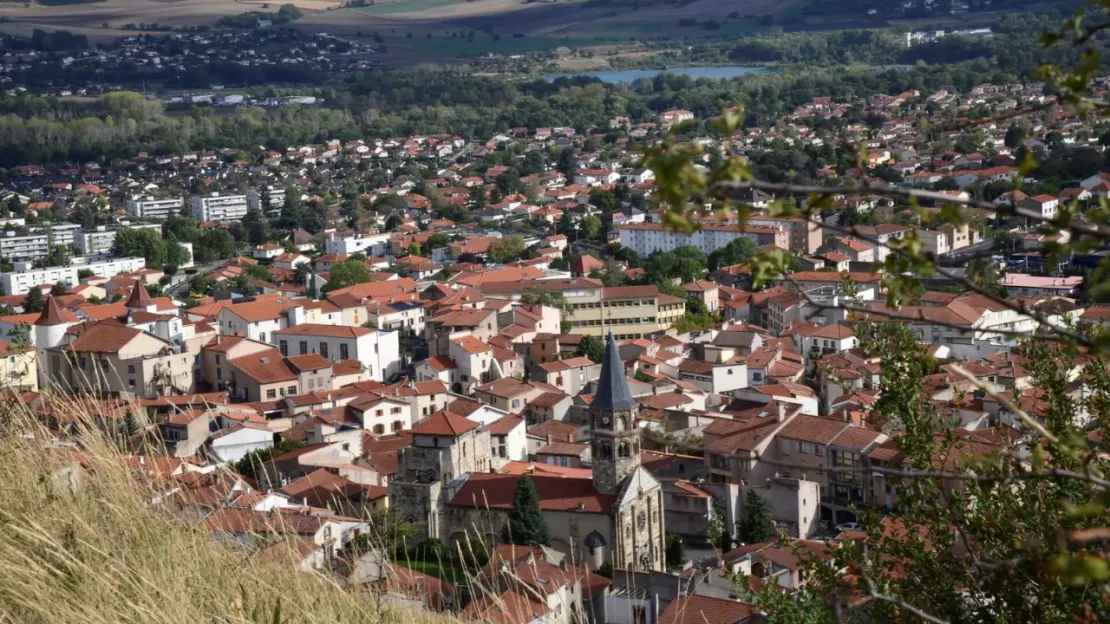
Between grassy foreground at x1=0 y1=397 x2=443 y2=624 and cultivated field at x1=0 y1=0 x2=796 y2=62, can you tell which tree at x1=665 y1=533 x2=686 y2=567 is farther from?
cultivated field at x1=0 y1=0 x2=796 y2=62

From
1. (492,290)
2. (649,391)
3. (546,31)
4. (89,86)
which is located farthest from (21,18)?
(649,391)

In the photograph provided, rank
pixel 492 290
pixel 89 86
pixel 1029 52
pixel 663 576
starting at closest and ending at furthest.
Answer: pixel 663 576, pixel 492 290, pixel 1029 52, pixel 89 86

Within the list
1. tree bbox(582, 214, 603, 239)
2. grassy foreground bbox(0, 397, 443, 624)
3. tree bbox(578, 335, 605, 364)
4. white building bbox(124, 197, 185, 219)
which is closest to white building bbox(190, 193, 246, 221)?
white building bbox(124, 197, 185, 219)

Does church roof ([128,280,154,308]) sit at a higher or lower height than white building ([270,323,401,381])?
higher

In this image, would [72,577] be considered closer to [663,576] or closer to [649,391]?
[663,576]

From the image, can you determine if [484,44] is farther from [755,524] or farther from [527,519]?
[527,519]

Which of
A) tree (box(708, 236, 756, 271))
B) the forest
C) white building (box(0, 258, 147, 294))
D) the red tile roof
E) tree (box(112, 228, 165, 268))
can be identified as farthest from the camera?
the forest
